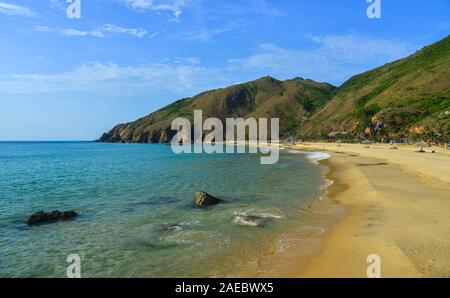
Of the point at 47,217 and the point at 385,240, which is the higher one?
the point at 385,240

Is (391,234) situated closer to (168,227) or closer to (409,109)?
(168,227)

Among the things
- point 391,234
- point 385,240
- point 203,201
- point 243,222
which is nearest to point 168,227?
point 243,222

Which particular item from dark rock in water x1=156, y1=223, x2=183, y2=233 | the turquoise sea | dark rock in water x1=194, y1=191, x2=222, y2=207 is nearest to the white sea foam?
the turquoise sea

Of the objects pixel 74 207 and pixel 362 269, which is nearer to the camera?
pixel 362 269

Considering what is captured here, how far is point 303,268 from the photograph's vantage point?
34.3 feet

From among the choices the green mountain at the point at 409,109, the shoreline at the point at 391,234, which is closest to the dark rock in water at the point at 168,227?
the shoreline at the point at 391,234

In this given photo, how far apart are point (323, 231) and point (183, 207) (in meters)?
9.65

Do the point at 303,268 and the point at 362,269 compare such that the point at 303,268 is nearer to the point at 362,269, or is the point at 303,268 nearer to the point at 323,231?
the point at 362,269

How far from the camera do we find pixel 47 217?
18.2 metres

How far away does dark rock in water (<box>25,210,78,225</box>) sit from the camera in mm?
17766

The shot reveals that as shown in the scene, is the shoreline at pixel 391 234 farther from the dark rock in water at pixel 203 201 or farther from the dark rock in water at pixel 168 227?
the dark rock in water at pixel 203 201

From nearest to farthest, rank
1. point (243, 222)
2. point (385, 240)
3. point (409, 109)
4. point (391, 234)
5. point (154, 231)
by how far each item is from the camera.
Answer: point (385, 240) < point (391, 234) < point (154, 231) < point (243, 222) < point (409, 109)
